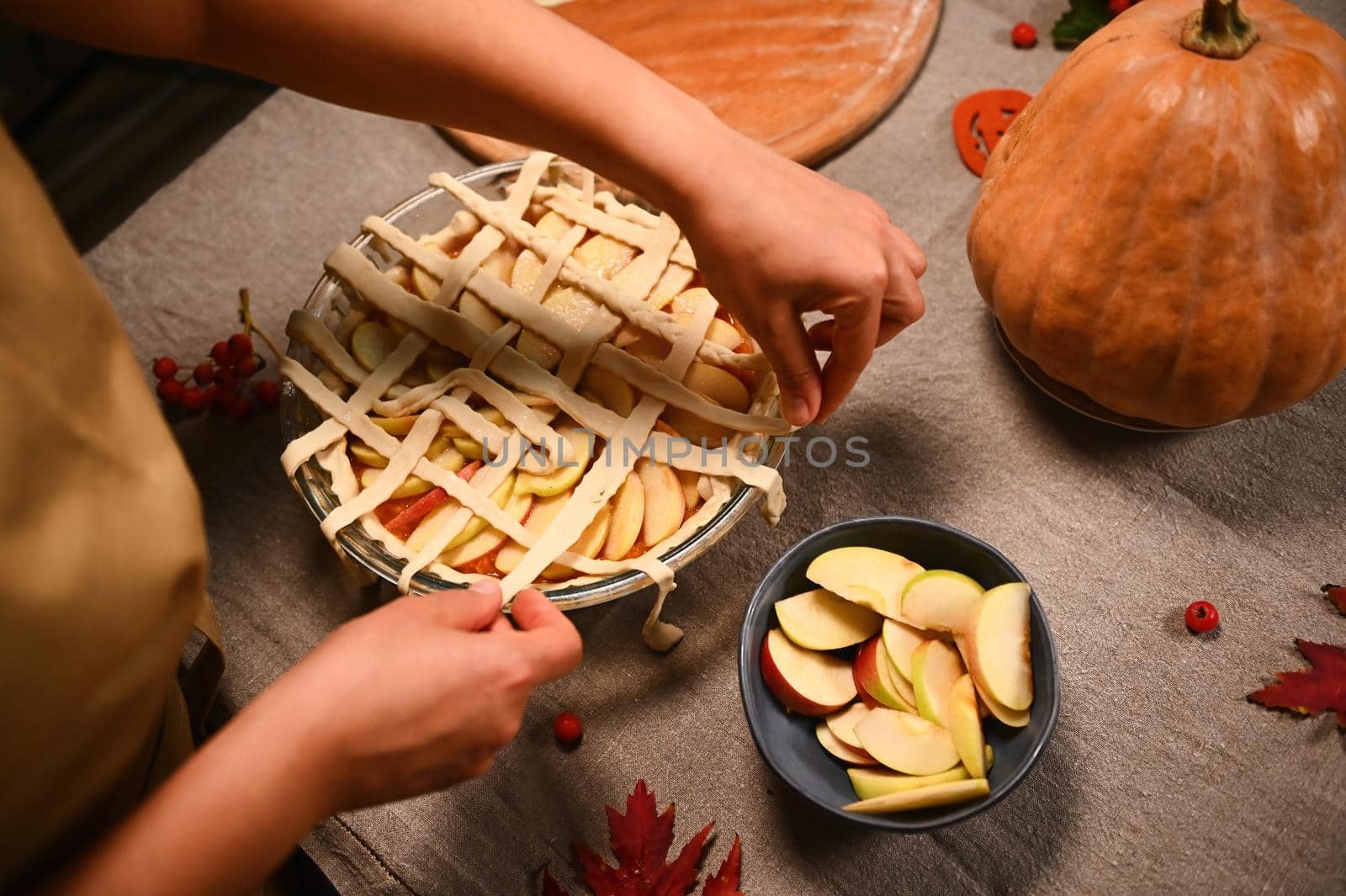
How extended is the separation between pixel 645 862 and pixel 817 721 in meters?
Answer: 0.20

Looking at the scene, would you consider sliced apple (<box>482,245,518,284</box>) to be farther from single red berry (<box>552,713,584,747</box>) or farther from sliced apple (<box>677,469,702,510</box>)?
single red berry (<box>552,713,584,747</box>)

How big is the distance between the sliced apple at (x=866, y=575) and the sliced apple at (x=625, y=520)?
0.16m

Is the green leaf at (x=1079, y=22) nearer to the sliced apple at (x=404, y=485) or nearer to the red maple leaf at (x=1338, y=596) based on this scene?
the red maple leaf at (x=1338, y=596)

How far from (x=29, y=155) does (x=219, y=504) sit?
2.30 ft

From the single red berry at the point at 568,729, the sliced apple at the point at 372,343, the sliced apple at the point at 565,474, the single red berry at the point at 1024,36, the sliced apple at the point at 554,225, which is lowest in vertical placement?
the single red berry at the point at 568,729

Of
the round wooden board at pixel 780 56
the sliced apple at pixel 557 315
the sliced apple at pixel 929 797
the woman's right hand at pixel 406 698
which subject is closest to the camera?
the woman's right hand at pixel 406 698

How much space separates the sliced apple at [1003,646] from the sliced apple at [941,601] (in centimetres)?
1

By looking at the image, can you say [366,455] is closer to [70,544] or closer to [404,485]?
[404,485]

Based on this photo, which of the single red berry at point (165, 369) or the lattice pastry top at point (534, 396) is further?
the single red berry at point (165, 369)

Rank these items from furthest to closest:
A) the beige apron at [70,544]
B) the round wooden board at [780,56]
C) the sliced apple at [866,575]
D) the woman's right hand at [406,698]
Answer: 1. the round wooden board at [780,56]
2. the sliced apple at [866,575]
3. the woman's right hand at [406,698]
4. the beige apron at [70,544]

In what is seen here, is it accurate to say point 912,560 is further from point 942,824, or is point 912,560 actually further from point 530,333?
point 530,333

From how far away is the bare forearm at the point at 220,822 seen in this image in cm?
54

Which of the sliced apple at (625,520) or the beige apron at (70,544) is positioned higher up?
the beige apron at (70,544)

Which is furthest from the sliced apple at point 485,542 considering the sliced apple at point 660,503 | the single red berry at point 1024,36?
the single red berry at point 1024,36
